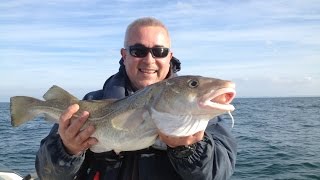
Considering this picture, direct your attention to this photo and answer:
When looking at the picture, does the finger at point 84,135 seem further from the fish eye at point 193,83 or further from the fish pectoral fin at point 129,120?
the fish eye at point 193,83

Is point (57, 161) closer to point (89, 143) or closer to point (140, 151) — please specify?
point (89, 143)

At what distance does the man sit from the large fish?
0.39 ft

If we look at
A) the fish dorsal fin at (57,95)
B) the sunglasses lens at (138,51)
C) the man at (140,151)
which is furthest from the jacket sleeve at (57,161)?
the sunglasses lens at (138,51)

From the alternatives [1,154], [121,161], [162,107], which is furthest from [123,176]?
[1,154]

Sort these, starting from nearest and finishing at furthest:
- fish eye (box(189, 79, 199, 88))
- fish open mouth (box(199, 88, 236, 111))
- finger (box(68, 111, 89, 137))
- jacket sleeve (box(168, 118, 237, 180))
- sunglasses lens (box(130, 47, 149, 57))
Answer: fish open mouth (box(199, 88, 236, 111))
fish eye (box(189, 79, 199, 88))
jacket sleeve (box(168, 118, 237, 180))
finger (box(68, 111, 89, 137))
sunglasses lens (box(130, 47, 149, 57))

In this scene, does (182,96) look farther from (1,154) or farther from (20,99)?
(1,154)

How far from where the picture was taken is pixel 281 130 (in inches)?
1064

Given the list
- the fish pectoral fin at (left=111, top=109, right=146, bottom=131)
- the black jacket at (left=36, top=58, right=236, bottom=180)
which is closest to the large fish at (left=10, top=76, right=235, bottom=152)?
the fish pectoral fin at (left=111, top=109, right=146, bottom=131)

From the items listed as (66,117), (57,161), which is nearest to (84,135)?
(66,117)

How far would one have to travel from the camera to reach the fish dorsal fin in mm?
4401

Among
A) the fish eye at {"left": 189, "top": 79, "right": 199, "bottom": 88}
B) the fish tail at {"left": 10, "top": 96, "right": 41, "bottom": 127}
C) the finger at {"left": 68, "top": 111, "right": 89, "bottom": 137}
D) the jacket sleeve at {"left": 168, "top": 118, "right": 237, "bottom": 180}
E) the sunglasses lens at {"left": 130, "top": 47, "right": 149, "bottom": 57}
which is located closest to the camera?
the fish eye at {"left": 189, "top": 79, "right": 199, "bottom": 88}

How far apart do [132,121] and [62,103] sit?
1.05 meters

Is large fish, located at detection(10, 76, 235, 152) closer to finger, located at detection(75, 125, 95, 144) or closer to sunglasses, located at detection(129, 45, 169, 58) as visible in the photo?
finger, located at detection(75, 125, 95, 144)

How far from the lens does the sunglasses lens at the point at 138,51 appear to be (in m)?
4.28
